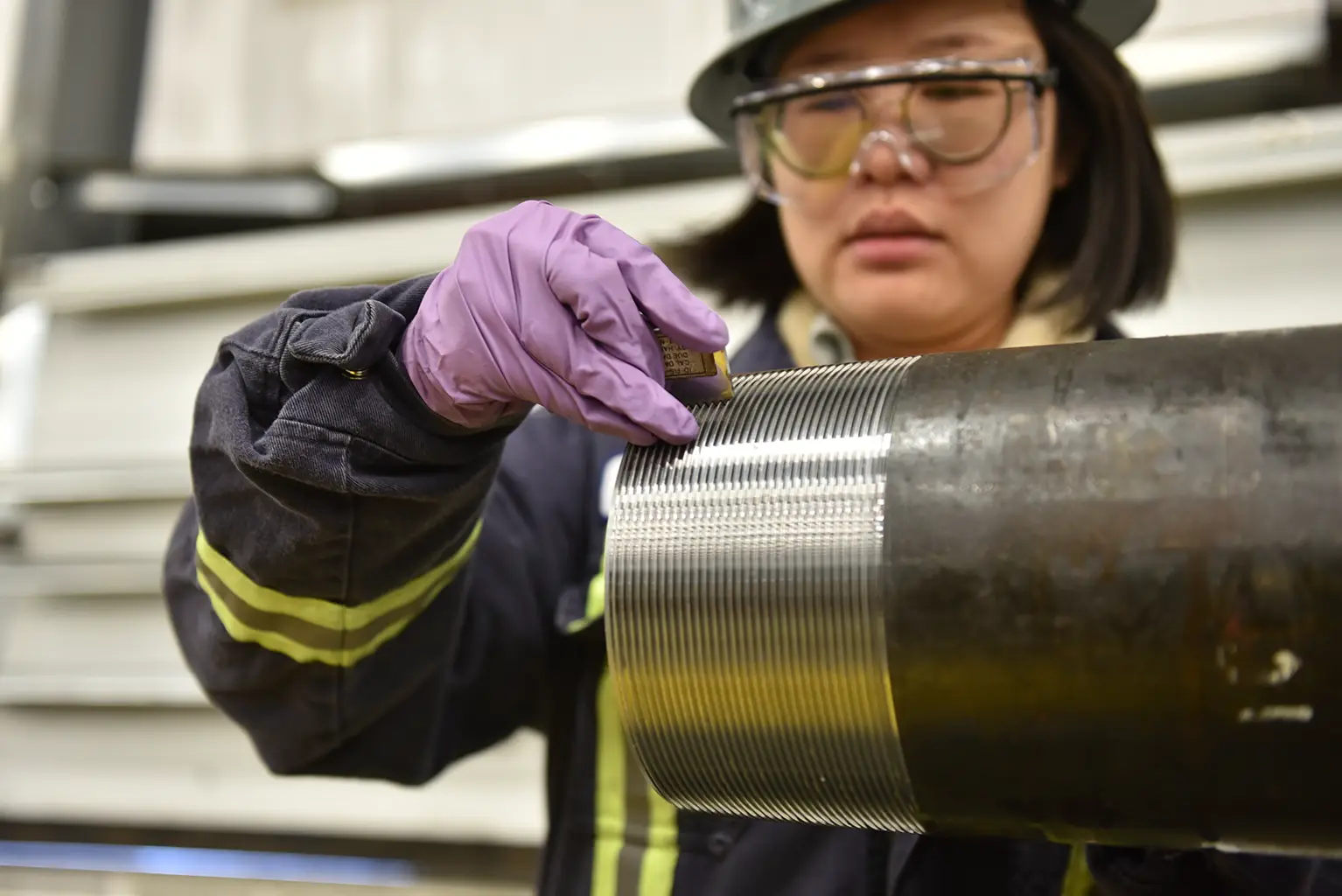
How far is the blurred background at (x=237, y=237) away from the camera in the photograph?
1.71 m

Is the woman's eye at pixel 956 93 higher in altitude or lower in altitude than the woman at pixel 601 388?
higher

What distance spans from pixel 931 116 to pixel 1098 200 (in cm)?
26

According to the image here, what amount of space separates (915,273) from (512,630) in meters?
0.49

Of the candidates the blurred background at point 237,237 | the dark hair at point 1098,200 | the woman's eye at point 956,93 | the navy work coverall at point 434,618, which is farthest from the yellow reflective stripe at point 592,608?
the blurred background at point 237,237

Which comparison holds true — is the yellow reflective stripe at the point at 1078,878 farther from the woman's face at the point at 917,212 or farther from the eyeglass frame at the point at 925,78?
the eyeglass frame at the point at 925,78

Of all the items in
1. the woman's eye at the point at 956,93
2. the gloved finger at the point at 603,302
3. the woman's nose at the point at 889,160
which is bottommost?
the gloved finger at the point at 603,302

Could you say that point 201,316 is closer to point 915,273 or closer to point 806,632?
point 915,273

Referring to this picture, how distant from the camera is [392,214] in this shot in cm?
210

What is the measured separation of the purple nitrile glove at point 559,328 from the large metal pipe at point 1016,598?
67mm

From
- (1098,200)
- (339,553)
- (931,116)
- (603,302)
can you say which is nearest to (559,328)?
(603,302)

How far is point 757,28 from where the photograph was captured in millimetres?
1007

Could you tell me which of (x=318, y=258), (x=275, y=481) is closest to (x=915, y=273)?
(x=275, y=481)

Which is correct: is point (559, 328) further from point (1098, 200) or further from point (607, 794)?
point (1098, 200)

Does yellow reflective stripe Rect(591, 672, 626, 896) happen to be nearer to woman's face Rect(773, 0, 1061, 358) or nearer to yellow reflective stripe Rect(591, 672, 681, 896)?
yellow reflective stripe Rect(591, 672, 681, 896)
